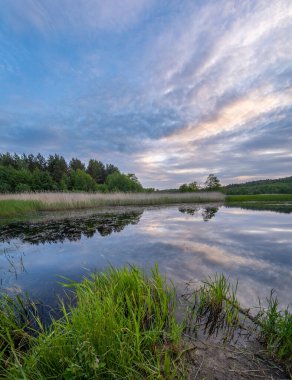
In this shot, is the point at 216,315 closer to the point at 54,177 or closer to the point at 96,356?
the point at 96,356

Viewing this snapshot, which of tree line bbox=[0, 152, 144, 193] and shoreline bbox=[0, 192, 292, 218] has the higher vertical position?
tree line bbox=[0, 152, 144, 193]

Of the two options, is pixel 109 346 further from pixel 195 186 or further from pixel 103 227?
pixel 195 186

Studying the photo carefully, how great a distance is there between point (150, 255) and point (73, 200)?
37.0ft

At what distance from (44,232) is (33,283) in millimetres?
4105

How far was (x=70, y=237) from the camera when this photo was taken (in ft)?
20.0

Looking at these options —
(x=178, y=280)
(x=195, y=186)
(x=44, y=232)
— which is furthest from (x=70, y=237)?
(x=195, y=186)

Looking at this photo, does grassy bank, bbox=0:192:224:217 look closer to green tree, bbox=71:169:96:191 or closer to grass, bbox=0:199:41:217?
grass, bbox=0:199:41:217

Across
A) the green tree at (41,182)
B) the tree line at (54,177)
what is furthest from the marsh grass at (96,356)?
Answer: the green tree at (41,182)

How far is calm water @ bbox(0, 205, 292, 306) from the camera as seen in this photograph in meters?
3.01

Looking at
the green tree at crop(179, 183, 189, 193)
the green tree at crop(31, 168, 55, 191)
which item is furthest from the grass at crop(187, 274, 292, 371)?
the green tree at crop(31, 168, 55, 191)

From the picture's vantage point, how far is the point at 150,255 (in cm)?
437

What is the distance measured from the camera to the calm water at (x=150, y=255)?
301 centimetres

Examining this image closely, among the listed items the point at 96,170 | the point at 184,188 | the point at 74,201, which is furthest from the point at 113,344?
the point at 96,170

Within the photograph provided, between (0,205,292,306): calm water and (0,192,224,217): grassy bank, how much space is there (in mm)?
5180
